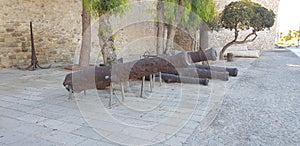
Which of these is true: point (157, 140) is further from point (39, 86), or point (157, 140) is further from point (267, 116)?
point (39, 86)

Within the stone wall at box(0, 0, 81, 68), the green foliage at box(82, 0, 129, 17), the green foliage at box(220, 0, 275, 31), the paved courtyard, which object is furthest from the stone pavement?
the green foliage at box(220, 0, 275, 31)

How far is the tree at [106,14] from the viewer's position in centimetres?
513

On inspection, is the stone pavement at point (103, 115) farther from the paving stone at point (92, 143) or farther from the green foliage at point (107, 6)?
the green foliage at point (107, 6)

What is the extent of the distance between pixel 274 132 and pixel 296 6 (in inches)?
1154

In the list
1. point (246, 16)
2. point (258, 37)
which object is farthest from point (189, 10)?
point (258, 37)

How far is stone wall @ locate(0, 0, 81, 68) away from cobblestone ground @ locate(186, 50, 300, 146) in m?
5.30

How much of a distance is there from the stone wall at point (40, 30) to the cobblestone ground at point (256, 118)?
209 inches

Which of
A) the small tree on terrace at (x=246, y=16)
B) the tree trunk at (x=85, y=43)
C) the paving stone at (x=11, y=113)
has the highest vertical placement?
the small tree on terrace at (x=246, y=16)

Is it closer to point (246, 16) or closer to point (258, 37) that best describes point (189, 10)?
point (246, 16)

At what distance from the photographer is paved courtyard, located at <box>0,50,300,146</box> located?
2.44 metres

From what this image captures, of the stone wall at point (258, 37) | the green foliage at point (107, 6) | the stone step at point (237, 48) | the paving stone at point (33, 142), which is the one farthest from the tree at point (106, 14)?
the stone wall at point (258, 37)

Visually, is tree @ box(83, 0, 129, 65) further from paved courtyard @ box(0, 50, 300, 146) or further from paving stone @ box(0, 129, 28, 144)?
paving stone @ box(0, 129, 28, 144)

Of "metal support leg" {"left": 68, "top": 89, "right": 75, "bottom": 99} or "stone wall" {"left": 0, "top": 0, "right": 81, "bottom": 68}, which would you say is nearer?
"metal support leg" {"left": 68, "top": 89, "right": 75, "bottom": 99}

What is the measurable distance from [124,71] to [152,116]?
668 mm
